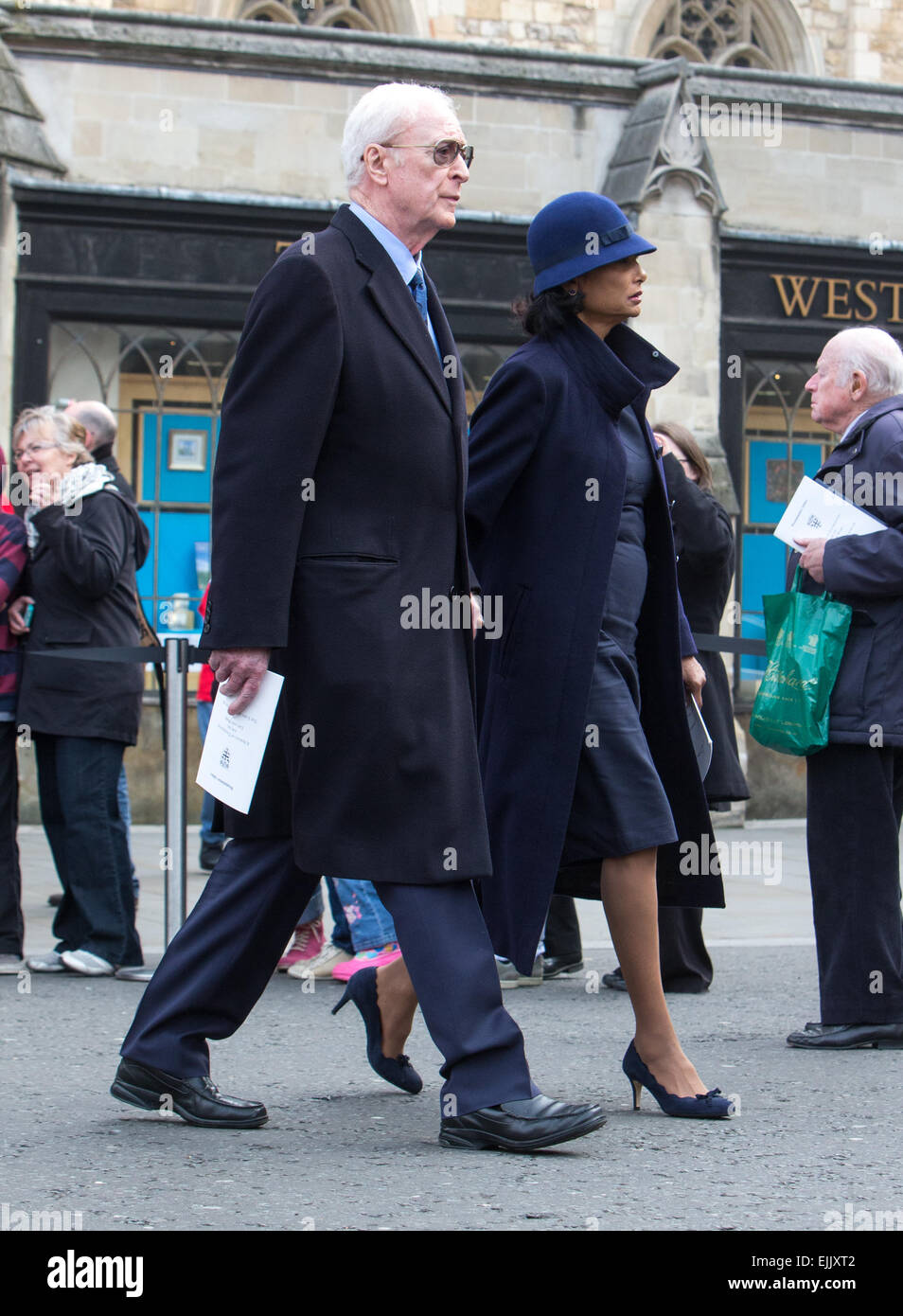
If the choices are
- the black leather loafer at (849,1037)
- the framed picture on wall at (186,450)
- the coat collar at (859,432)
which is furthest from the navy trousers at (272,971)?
the framed picture on wall at (186,450)

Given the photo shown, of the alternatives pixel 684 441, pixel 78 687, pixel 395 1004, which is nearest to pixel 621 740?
pixel 395 1004

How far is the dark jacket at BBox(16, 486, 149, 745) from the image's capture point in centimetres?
723

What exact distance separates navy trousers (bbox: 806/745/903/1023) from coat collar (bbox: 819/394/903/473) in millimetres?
884

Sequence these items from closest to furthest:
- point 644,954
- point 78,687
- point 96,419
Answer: point 644,954 → point 78,687 → point 96,419

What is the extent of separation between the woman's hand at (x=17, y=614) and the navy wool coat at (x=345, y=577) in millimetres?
3222

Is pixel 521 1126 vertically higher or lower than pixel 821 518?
lower

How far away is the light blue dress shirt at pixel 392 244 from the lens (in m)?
4.42

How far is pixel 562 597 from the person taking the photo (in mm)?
4703

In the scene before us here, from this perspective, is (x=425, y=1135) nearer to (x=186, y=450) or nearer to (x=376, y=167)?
(x=376, y=167)

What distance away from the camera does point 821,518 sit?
612cm

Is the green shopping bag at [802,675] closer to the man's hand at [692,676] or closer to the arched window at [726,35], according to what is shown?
the man's hand at [692,676]

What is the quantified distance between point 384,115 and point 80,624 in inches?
133

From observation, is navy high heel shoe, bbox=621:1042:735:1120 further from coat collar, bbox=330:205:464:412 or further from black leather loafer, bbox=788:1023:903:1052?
coat collar, bbox=330:205:464:412
